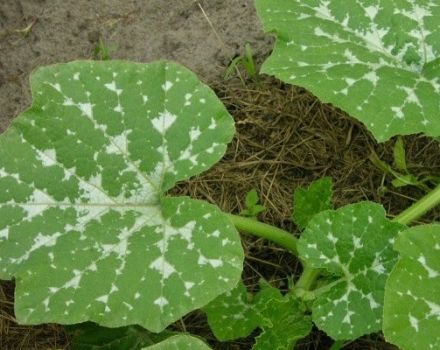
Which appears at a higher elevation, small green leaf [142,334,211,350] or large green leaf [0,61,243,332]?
large green leaf [0,61,243,332]

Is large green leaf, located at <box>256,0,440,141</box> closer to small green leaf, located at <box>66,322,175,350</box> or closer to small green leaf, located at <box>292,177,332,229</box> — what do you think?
small green leaf, located at <box>292,177,332,229</box>

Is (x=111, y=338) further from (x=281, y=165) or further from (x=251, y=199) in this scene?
(x=281, y=165)

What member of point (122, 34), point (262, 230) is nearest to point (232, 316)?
point (262, 230)

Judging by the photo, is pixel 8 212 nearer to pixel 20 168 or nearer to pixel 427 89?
pixel 20 168

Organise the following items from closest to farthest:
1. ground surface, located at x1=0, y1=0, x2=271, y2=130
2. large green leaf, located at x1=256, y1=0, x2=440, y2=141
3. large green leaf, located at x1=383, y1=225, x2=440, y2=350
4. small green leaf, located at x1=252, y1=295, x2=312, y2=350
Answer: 1. large green leaf, located at x1=383, y1=225, x2=440, y2=350
2. large green leaf, located at x1=256, y1=0, x2=440, y2=141
3. small green leaf, located at x1=252, y1=295, x2=312, y2=350
4. ground surface, located at x1=0, y1=0, x2=271, y2=130

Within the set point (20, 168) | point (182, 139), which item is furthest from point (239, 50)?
point (20, 168)

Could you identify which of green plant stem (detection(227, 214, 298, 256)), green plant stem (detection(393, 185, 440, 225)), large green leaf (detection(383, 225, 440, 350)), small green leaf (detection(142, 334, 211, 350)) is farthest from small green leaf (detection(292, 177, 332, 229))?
small green leaf (detection(142, 334, 211, 350))

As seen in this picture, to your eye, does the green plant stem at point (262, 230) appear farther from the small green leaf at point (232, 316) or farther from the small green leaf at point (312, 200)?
the small green leaf at point (232, 316)
